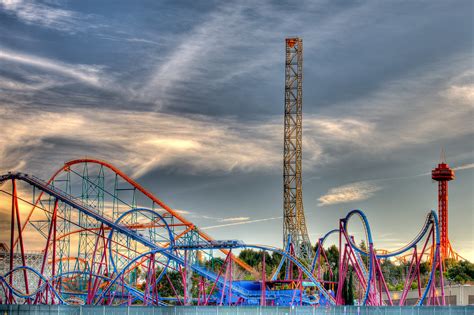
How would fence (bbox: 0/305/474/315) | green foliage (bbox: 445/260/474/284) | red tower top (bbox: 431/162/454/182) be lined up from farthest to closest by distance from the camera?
red tower top (bbox: 431/162/454/182), green foliage (bbox: 445/260/474/284), fence (bbox: 0/305/474/315)

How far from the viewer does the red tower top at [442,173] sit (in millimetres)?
97188

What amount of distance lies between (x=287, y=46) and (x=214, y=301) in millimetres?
30238

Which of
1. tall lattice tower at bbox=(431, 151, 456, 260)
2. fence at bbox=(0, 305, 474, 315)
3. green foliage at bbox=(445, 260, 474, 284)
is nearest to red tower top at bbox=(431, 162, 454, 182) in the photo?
tall lattice tower at bbox=(431, 151, 456, 260)

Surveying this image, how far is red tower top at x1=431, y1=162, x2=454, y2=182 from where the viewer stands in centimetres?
9719

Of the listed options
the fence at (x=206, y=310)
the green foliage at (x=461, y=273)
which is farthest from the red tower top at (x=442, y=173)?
the fence at (x=206, y=310)

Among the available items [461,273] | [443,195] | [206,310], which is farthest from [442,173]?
[206,310]

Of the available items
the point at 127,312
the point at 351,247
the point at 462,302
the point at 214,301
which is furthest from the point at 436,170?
the point at 127,312

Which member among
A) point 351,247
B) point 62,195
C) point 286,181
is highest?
point 286,181

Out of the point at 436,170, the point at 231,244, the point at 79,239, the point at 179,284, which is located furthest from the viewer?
the point at 436,170

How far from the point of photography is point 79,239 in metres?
53.7

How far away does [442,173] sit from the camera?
97188mm

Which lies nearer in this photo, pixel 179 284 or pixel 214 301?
pixel 214 301

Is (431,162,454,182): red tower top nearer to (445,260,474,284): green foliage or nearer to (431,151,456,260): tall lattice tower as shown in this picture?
(431,151,456,260): tall lattice tower

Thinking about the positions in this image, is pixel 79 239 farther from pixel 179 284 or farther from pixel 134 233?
pixel 179 284
